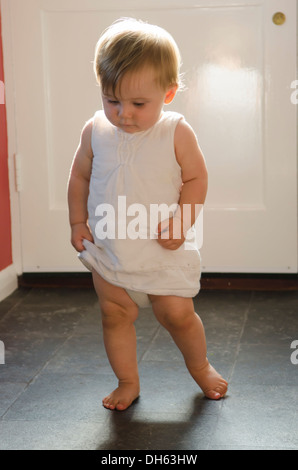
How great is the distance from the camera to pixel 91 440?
4.27ft

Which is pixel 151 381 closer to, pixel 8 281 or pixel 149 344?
pixel 149 344

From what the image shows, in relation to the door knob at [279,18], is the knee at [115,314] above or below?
below

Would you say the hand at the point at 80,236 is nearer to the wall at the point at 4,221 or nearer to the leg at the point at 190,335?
the leg at the point at 190,335

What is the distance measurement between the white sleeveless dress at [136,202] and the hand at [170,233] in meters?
0.02

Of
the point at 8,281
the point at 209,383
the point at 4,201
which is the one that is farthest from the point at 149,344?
the point at 4,201

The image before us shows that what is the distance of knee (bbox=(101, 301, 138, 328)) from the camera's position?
4.78 feet

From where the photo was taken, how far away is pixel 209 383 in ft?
4.88

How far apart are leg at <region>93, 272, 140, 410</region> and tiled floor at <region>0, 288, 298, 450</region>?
0.03 m

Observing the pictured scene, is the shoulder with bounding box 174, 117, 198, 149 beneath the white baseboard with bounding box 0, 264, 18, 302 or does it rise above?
above

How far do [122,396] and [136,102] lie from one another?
0.58 metres

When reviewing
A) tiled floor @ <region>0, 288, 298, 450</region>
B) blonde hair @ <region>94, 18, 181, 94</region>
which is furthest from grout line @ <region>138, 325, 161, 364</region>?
blonde hair @ <region>94, 18, 181, 94</region>

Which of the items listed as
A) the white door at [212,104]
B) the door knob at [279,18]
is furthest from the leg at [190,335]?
the door knob at [279,18]

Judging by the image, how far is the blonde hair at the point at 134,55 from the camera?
129 centimetres

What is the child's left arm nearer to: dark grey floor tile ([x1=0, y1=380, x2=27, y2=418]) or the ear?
the ear
